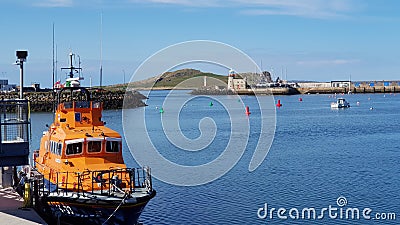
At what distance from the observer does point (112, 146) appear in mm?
26500

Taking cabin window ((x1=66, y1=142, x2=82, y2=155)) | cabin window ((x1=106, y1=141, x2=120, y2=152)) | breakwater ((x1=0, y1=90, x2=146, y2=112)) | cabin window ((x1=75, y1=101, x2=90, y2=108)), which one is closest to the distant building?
breakwater ((x1=0, y1=90, x2=146, y2=112))

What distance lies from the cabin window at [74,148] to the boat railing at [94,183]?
0.98 m

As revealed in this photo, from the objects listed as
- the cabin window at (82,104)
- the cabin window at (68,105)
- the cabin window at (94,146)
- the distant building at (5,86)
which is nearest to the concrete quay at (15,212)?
the cabin window at (94,146)

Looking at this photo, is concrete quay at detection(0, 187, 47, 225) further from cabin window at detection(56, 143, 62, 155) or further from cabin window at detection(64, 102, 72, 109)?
cabin window at detection(64, 102, 72, 109)

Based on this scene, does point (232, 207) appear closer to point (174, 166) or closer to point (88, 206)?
point (88, 206)

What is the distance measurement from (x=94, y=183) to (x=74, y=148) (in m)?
2.30

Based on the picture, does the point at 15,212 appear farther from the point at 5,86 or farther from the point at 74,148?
the point at 5,86

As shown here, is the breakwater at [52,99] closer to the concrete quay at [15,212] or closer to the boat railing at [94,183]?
the concrete quay at [15,212]

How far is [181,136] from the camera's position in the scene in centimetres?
6706

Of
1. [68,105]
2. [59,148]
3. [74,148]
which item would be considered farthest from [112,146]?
[68,105]

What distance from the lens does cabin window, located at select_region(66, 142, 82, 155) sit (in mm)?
25781

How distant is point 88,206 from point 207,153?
29.5 m

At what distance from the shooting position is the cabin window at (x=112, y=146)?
2638 cm

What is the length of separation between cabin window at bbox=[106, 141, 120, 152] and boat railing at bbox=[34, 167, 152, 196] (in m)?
1.67
